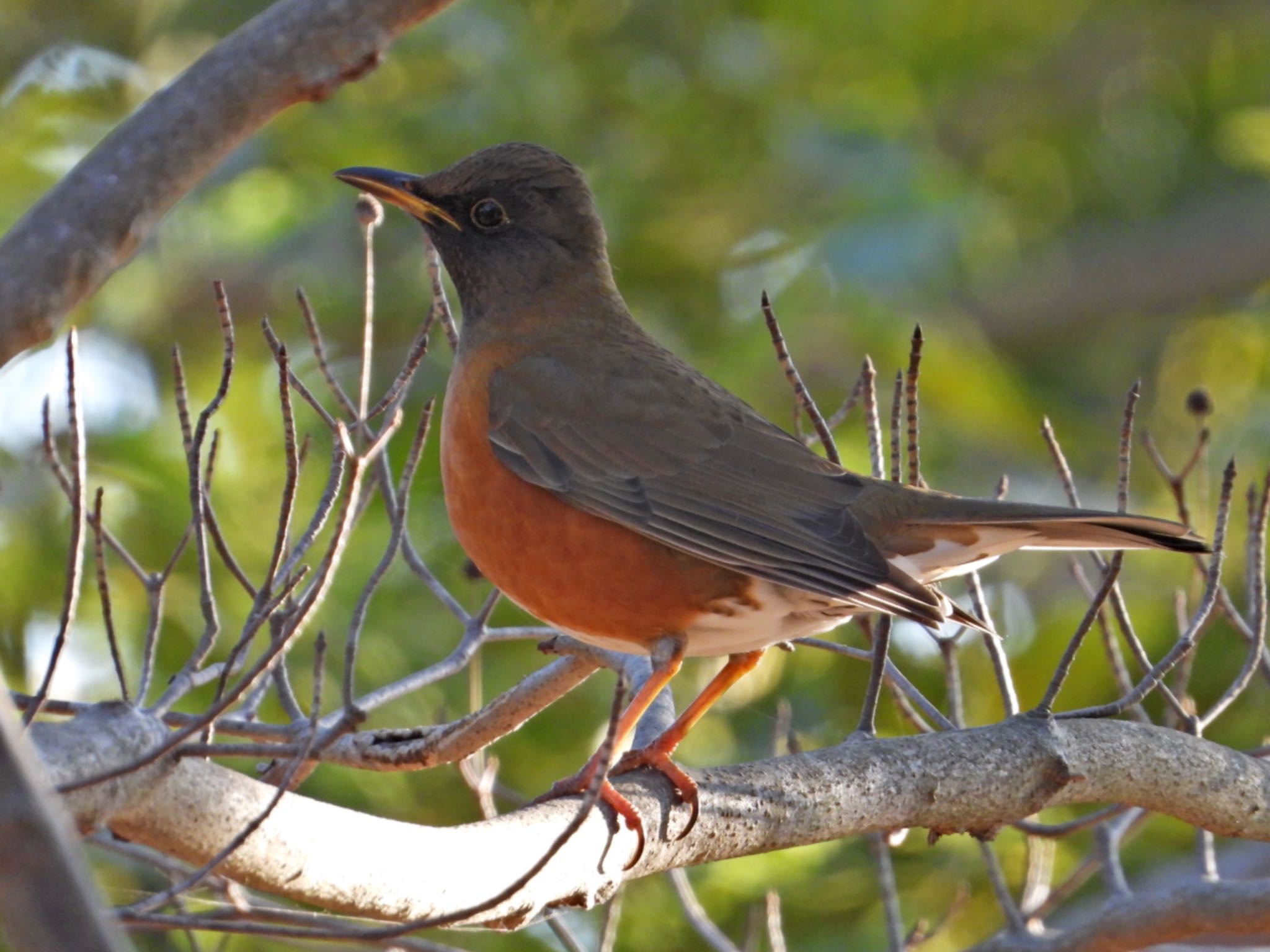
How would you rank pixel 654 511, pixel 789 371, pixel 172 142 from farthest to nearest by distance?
pixel 654 511, pixel 789 371, pixel 172 142

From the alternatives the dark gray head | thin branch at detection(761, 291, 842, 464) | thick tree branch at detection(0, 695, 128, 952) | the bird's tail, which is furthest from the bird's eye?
thick tree branch at detection(0, 695, 128, 952)

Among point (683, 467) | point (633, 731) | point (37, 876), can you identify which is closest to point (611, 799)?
point (633, 731)

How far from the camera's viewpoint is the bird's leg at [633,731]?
3.25 m

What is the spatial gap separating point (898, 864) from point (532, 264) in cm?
320

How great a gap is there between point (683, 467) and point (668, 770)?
1.04 meters

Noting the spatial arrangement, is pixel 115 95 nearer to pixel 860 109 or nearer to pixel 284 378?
pixel 860 109

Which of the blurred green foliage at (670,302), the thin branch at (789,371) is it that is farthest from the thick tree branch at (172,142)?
the blurred green foliage at (670,302)

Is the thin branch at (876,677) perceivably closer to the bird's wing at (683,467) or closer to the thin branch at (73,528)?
the bird's wing at (683,467)

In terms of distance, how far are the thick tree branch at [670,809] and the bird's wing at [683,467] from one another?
17.3 inches

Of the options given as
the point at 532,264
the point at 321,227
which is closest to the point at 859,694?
the point at 532,264

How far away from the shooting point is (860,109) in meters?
7.79

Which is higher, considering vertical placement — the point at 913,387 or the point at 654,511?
→ the point at 913,387

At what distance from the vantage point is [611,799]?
130 inches

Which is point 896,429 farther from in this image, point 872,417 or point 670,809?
point 670,809
